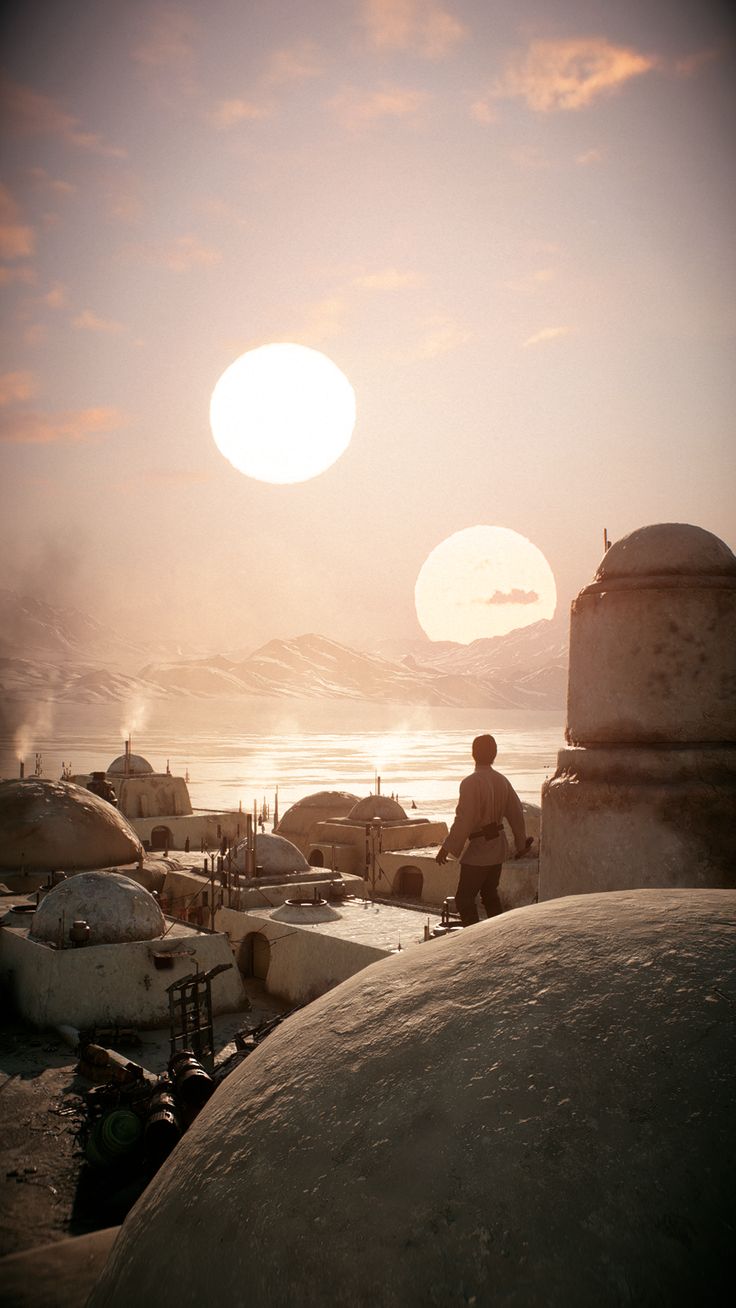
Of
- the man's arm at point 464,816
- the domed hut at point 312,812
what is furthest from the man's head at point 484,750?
the domed hut at point 312,812

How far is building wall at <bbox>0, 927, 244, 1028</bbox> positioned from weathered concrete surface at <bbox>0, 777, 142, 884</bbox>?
6.55 metres

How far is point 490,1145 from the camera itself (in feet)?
7.85

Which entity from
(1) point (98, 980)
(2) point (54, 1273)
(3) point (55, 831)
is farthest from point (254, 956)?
(2) point (54, 1273)

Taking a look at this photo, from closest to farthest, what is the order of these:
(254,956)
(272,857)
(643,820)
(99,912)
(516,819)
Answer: (643,820) → (516,819) → (99,912) → (254,956) → (272,857)

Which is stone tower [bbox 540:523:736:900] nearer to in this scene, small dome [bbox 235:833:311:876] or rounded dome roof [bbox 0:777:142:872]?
small dome [bbox 235:833:311:876]

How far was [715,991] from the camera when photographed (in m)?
2.61

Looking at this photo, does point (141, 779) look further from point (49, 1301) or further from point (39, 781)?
point (49, 1301)

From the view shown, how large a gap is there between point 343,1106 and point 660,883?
3.13 metres

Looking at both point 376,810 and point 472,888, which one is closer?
point 472,888

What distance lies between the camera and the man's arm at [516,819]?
779cm

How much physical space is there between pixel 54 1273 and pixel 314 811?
35.1m

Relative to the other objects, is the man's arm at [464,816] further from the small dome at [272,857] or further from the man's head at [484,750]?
the small dome at [272,857]

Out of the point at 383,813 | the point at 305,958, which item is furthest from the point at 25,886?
the point at 383,813

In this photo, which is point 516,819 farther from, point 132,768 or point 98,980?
point 132,768
